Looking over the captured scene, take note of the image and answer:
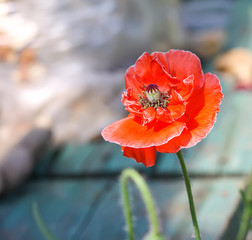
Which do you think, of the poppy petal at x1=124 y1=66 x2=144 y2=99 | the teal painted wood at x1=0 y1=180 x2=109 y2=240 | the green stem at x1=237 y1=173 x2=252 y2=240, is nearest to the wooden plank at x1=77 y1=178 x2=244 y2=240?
the teal painted wood at x1=0 y1=180 x2=109 y2=240

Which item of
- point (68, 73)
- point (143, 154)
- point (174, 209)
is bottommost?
point (174, 209)

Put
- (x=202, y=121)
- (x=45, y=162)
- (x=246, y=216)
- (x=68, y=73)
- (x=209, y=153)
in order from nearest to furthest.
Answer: (x=202, y=121)
(x=246, y=216)
(x=209, y=153)
(x=45, y=162)
(x=68, y=73)

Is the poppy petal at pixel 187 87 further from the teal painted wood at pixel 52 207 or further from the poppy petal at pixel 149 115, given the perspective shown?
the teal painted wood at pixel 52 207

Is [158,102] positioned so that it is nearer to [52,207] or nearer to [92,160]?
[52,207]

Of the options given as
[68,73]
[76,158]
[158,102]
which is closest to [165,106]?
[158,102]

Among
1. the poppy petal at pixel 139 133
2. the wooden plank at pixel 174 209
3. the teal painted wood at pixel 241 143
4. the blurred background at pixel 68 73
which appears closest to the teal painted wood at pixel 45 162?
the blurred background at pixel 68 73

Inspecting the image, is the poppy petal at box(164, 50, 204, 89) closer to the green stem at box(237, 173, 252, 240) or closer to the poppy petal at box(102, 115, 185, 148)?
the poppy petal at box(102, 115, 185, 148)
